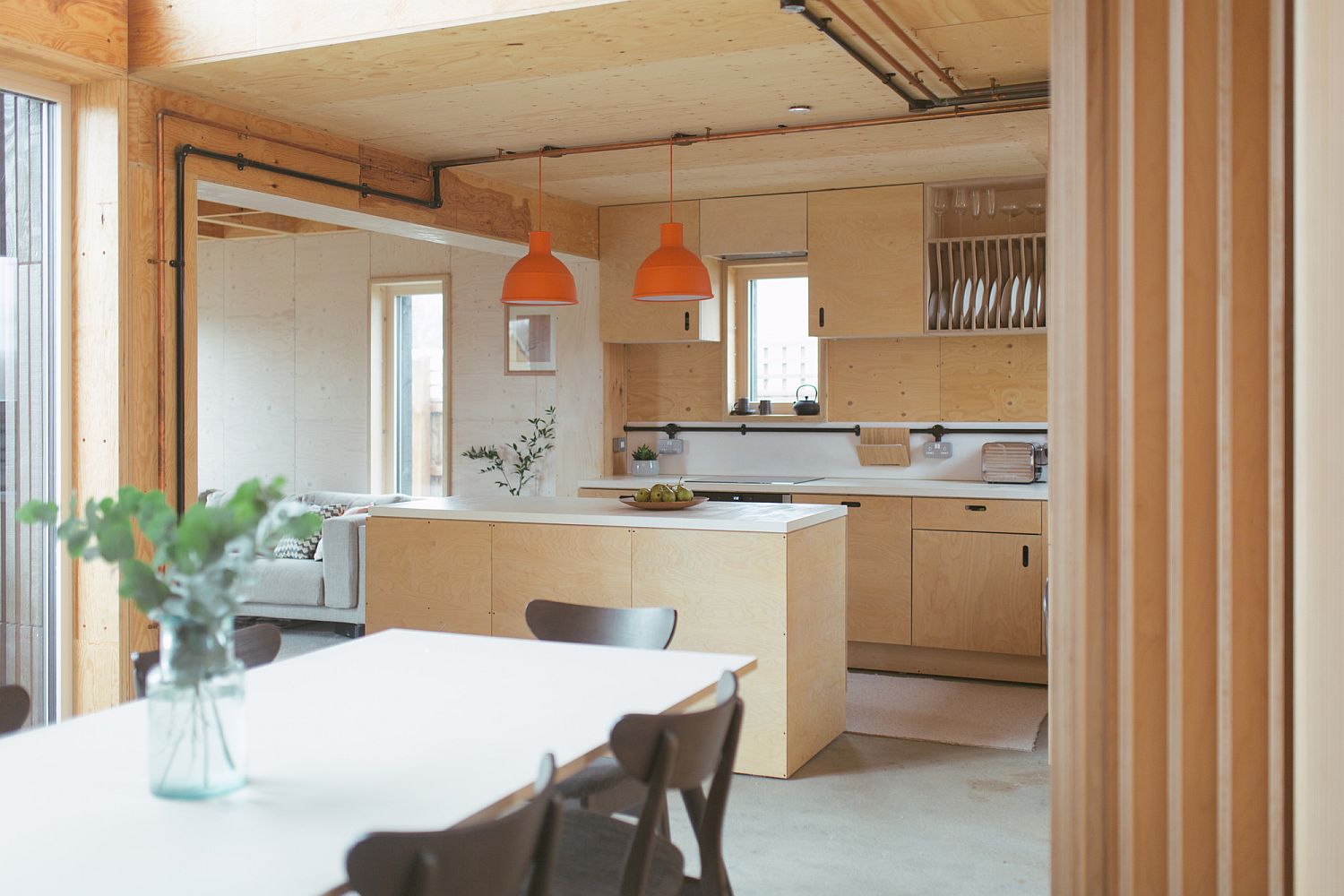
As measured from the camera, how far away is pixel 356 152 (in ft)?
17.6

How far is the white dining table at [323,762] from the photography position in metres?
1.53

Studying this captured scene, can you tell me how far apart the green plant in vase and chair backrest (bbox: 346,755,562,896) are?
416 mm

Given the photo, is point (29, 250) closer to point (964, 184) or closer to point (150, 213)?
point (150, 213)

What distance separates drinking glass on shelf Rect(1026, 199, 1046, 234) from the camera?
21.0 ft

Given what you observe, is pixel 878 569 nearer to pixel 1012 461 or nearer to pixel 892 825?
pixel 1012 461

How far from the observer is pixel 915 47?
13.1ft

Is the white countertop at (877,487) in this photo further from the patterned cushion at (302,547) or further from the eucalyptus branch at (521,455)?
the patterned cushion at (302,547)

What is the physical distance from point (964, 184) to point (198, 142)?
375cm

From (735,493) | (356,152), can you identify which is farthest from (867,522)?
(356,152)

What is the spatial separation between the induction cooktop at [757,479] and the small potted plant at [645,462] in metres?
0.29

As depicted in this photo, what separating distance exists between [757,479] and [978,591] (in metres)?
1.47

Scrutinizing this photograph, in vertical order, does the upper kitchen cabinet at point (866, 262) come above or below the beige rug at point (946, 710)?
above

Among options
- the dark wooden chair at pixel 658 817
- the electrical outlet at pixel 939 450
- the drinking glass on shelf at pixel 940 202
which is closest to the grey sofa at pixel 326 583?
the electrical outlet at pixel 939 450

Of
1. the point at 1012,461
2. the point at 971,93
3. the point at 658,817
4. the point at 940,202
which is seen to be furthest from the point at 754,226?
the point at 658,817
